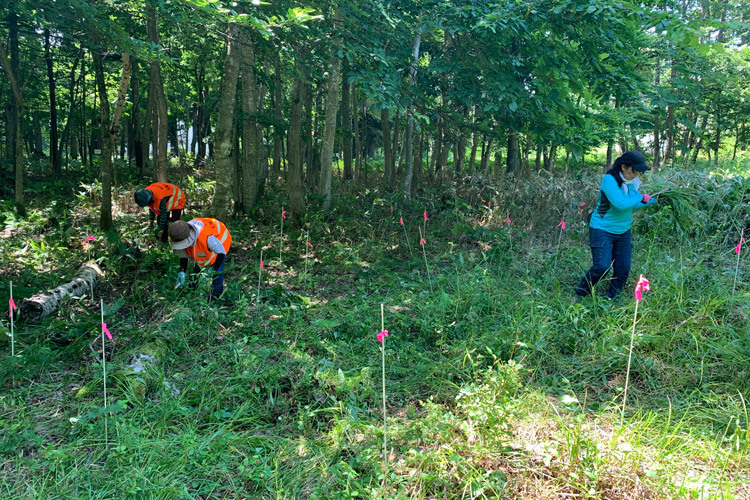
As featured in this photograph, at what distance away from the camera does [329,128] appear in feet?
25.5

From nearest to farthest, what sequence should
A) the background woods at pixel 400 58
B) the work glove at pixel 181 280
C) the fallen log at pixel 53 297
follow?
the fallen log at pixel 53 297
the work glove at pixel 181 280
the background woods at pixel 400 58

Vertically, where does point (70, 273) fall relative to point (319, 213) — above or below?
below

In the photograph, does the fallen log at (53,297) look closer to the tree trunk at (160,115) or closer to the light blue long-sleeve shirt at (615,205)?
the tree trunk at (160,115)

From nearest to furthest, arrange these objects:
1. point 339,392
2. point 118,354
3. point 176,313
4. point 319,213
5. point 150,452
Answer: point 150,452 < point 339,392 < point 118,354 < point 176,313 < point 319,213

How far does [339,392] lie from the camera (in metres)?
3.09

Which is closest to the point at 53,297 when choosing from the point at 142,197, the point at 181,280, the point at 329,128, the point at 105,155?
the point at 181,280

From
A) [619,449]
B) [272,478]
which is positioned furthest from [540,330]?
[272,478]

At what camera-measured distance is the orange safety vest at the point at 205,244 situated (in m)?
4.83

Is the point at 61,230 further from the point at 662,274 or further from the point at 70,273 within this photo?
the point at 662,274

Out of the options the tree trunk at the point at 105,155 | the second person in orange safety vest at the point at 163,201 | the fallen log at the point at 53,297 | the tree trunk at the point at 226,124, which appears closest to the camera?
the fallen log at the point at 53,297

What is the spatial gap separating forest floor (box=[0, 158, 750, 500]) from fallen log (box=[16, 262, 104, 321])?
15cm

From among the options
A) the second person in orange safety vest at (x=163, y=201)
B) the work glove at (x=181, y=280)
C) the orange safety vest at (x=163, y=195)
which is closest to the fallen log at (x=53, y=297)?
the work glove at (x=181, y=280)

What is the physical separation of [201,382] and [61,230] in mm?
5278

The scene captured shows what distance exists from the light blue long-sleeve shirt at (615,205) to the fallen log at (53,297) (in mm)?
5333
